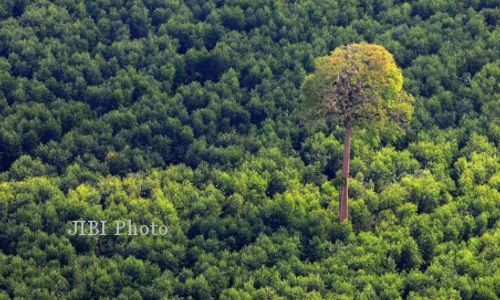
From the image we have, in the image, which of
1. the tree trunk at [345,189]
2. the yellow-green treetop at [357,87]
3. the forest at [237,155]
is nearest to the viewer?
the forest at [237,155]

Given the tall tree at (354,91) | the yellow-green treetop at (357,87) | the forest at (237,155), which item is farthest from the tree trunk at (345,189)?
the yellow-green treetop at (357,87)

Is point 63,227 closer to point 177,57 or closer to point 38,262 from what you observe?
point 38,262

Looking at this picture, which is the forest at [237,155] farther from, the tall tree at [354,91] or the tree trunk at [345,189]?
the tall tree at [354,91]

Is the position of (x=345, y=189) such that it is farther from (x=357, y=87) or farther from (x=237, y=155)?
(x=237, y=155)

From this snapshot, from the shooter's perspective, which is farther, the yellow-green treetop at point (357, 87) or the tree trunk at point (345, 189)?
the tree trunk at point (345, 189)

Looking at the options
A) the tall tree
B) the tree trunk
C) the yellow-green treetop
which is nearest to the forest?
the tree trunk

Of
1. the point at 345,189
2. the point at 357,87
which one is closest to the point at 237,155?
the point at 345,189

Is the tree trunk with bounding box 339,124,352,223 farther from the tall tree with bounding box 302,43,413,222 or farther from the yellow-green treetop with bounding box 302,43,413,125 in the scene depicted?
the yellow-green treetop with bounding box 302,43,413,125
